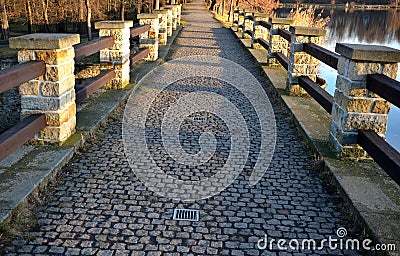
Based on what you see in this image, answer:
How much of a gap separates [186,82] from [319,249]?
646 centimetres

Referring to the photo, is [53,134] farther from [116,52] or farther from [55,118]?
[116,52]

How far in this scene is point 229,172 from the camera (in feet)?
15.6

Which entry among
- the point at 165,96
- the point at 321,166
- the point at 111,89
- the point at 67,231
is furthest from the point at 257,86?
the point at 67,231

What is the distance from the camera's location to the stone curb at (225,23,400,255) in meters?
3.34

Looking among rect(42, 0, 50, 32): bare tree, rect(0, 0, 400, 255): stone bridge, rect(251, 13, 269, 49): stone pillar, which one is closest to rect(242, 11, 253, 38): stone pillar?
rect(251, 13, 269, 49): stone pillar

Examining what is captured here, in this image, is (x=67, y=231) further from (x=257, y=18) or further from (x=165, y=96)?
(x=257, y=18)

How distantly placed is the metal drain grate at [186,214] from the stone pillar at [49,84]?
1.96 m

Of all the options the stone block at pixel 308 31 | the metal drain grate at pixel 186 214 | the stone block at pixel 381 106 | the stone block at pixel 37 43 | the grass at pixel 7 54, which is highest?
the stone block at pixel 308 31

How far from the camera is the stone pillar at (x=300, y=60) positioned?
24.0ft

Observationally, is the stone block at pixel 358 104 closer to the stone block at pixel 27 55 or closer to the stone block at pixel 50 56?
the stone block at pixel 50 56

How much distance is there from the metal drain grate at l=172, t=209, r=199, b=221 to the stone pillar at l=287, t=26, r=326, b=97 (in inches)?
180

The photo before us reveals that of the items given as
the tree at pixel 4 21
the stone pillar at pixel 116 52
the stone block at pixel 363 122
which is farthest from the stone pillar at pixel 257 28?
the tree at pixel 4 21

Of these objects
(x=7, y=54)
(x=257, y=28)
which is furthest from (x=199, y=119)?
(x=7, y=54)

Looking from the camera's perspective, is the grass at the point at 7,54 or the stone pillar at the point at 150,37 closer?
the stone pillar at the point at 150,37
